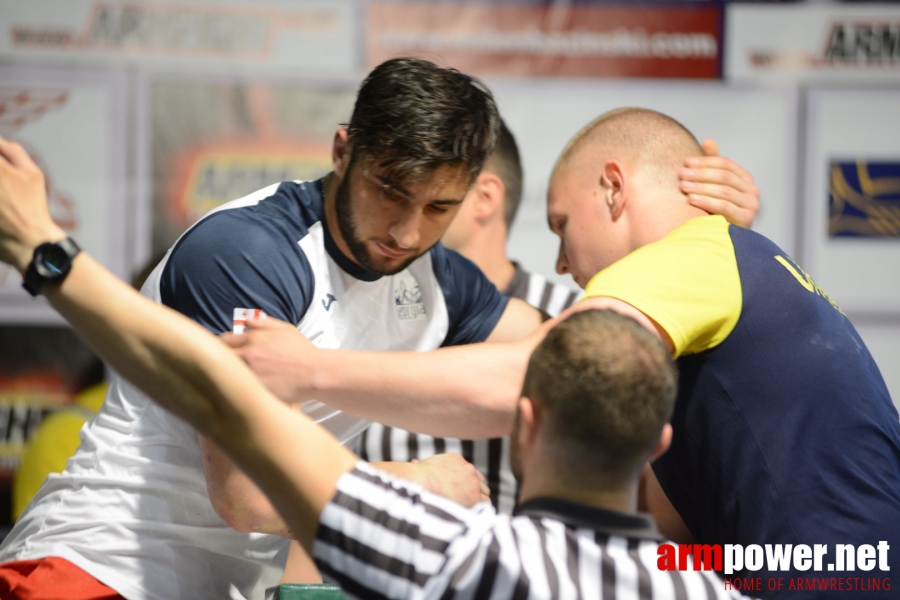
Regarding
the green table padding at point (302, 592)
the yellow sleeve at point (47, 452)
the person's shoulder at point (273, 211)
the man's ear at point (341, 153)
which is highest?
the man's ear at point (341, 153)

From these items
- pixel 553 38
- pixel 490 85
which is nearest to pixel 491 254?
pixel 490 85

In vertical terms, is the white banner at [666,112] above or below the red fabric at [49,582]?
above

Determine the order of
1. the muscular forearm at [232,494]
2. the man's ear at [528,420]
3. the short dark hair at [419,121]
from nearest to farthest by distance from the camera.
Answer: the man's ear at [528,420] → the muscular forearm at [232,494] → the short dark hair at [419,121]

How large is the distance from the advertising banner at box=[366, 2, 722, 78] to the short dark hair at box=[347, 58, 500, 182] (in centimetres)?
145

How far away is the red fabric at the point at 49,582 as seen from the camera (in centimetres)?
150

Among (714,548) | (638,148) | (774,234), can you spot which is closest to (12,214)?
(714,548)

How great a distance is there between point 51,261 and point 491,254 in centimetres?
218

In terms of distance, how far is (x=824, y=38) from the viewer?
333cm

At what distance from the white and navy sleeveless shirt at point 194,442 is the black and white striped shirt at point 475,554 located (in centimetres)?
62

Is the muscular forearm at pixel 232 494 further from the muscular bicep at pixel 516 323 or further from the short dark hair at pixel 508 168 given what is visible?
the short dark hair at pixel 508 168

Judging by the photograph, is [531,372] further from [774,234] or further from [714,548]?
[774,234]

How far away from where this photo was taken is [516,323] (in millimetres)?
2160

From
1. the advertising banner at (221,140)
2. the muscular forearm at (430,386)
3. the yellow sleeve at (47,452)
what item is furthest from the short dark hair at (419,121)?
the yellow sleeve at (47,452)

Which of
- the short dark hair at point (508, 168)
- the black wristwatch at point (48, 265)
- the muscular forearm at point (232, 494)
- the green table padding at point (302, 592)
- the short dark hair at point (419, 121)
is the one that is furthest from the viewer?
the short dark hair at point (508, 168)
